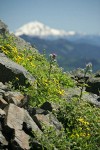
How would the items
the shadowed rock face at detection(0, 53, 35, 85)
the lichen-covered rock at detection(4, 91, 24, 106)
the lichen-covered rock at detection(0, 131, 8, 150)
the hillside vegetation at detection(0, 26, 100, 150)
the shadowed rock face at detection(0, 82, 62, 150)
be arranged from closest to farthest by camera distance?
the lichen-covered rock at detection(0, 131, 8, 150)
the shadowed rock face at detection(0, 82, 62, 150)
the hillside vegetation at detection(0, 26, 100, 150)
the lichen-covered rock at detection(4, 91, 24, 106)
the shadowed rock face at detection(0, 53, 35, 85)

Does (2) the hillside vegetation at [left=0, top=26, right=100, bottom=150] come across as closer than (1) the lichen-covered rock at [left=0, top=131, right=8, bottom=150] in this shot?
No

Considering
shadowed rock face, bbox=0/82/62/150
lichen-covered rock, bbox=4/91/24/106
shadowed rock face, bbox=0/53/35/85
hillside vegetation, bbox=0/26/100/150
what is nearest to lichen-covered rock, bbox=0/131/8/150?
shadowed rock face, bbox=0/82/62/150

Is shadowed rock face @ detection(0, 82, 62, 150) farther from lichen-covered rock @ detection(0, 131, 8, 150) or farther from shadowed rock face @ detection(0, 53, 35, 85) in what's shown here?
shadowed rock face @ detection(0, 53, 35, 85)

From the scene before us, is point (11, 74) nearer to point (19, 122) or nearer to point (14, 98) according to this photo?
point (14, 98)

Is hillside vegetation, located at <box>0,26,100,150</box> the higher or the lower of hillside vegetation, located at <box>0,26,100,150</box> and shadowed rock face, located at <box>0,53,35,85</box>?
the lower

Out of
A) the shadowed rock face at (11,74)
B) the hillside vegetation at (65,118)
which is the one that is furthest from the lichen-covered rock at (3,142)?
the shadowed rock face at (11,74)

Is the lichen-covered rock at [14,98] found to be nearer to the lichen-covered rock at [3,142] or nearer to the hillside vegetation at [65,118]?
the hillside vegetation at [65,118]

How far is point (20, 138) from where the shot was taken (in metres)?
12.1

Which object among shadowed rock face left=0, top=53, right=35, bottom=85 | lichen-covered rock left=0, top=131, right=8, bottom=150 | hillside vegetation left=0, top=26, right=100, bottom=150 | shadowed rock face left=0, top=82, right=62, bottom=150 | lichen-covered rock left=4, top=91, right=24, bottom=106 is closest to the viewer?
lichen-covered rock left=0, top=131, right=8, bottom=150

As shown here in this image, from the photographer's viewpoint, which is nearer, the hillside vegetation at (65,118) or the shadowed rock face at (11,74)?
the hillside vegetation at (65,118)

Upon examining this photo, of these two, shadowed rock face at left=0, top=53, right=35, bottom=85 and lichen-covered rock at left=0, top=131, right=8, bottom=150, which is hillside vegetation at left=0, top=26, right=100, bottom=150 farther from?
lichen-covered rock at left=0, top=131, right=8, bottom=150

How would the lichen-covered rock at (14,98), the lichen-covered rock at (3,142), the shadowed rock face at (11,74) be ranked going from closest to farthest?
1. the lichen-covered rock at (3,142)
2. the lichen-covered rock at (14,98)
3. the shadowed rock face at (11,74)

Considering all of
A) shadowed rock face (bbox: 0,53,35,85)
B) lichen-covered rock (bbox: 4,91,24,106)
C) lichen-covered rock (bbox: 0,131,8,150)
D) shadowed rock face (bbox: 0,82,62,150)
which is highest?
shadowed rock face (bbox: 0,53,35,85)

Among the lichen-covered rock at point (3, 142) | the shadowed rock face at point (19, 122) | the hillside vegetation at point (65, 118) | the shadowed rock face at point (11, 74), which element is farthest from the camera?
the shadowed rock face at point (11, 74)
